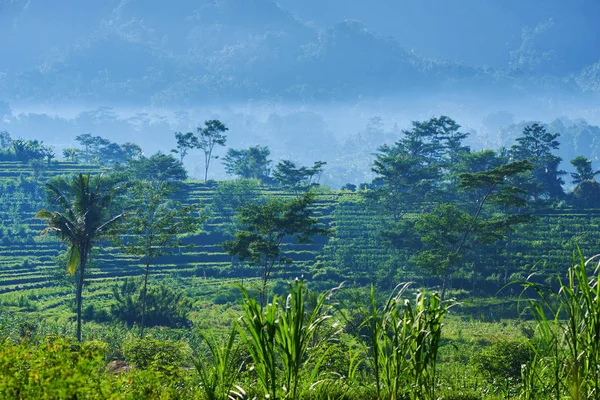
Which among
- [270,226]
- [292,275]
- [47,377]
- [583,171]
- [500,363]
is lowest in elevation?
[292,275]

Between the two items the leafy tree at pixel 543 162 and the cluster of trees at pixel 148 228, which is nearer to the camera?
the cluster of trees at pixel 148 228

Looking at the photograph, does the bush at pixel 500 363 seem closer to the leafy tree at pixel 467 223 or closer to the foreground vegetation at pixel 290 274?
the foreground vegetation at pixel 290 274

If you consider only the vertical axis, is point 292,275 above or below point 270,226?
below

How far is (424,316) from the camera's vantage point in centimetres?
552

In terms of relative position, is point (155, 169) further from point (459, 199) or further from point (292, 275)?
point (459, 199)

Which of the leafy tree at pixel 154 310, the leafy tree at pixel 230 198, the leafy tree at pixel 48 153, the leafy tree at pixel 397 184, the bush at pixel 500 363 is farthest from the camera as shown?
the leafy tree at pixel 48 153

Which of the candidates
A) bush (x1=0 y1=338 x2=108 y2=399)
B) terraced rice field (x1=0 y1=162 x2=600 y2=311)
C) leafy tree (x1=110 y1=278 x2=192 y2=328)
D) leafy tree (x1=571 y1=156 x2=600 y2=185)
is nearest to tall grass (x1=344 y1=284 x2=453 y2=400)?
bush (x1=0 y1=338 x2=108 y2=399)

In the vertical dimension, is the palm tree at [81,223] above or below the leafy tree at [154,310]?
above

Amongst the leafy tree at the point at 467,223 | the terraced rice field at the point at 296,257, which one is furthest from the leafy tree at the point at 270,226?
the terraced rice field at the point at 296,257

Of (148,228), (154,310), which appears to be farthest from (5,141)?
(148,228)

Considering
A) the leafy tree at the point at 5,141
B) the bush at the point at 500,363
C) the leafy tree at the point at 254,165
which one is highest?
the leafy tree at the point at 5,141

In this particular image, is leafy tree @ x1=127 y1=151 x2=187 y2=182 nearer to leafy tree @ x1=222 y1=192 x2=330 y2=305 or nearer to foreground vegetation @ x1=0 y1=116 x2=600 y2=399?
foreground vegetation @ x1=0 y1=116 x2=600 y2=399

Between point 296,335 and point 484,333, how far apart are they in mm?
29209

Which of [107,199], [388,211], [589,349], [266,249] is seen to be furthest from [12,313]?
[589,349]
